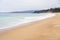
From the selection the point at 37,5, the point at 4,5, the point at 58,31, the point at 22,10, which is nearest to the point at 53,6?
the point at 37,5

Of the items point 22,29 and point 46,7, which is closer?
point 22,29

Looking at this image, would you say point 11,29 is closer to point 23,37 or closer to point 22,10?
point 23,37

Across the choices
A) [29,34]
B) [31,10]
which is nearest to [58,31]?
[29,34]

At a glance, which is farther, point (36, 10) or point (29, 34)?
point (36, 10)

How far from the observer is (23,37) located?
35 cm

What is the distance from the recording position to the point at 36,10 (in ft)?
3.08

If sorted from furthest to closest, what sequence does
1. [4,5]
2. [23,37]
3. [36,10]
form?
[36,10] < [4,5] < [23,37]

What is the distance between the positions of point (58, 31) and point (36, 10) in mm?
545

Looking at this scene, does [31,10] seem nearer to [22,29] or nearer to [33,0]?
[33,0]

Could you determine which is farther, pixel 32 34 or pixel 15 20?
pixel 15 20

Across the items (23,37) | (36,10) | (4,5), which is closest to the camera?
(23,37)

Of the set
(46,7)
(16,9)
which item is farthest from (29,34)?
(46,7)

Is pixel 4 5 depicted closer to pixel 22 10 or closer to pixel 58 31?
pixel 22 10

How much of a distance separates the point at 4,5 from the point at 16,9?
11 centimetres
